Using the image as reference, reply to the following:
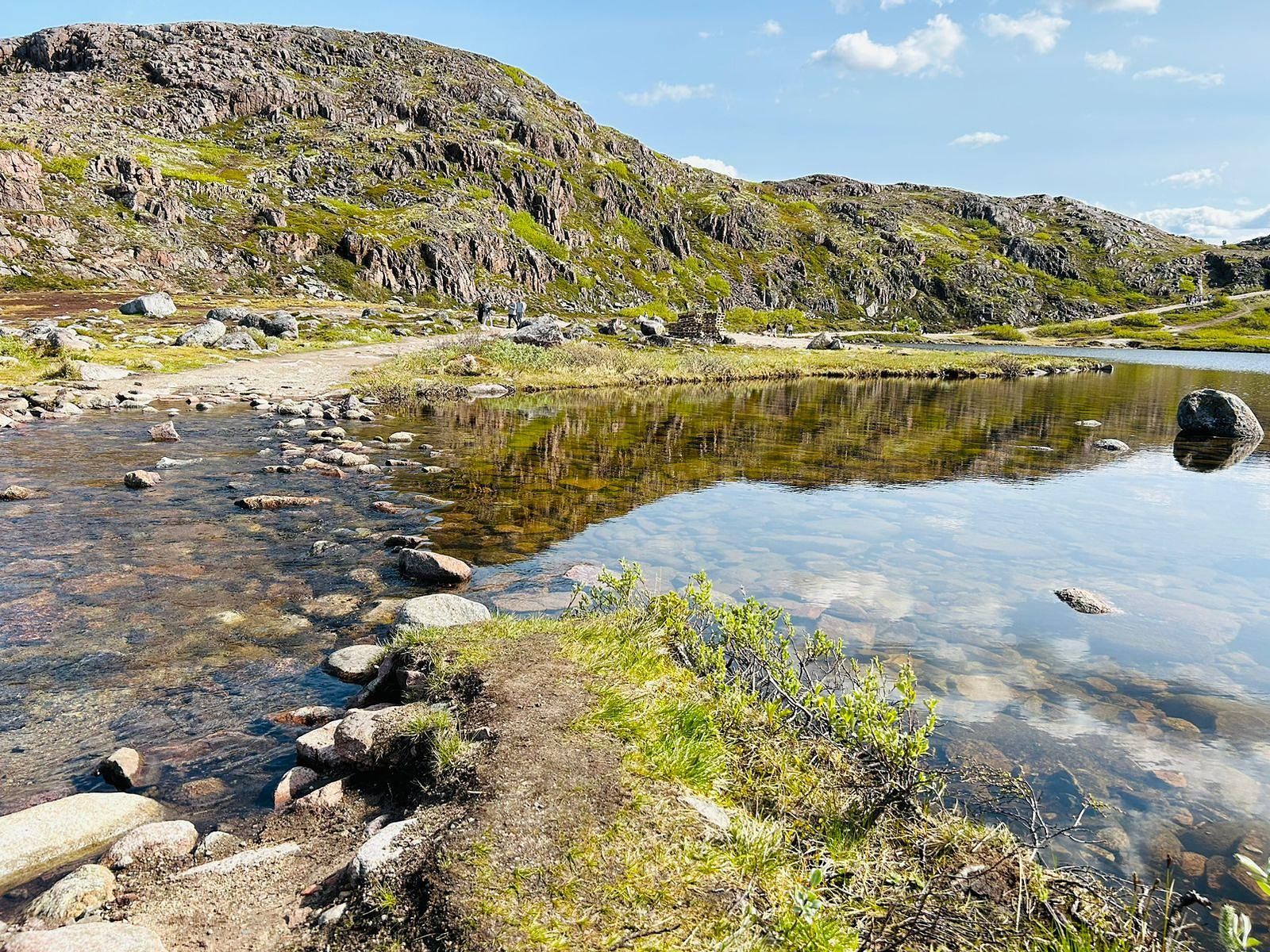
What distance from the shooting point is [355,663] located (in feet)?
29.1

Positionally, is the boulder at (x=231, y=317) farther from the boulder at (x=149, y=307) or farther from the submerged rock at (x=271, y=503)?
the submerged rock at (x=271, y=503)

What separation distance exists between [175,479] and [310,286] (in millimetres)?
100463

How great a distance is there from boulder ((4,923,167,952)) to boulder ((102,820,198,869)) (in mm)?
1370

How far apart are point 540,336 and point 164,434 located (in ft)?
119

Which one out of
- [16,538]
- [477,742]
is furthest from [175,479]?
[477,742]

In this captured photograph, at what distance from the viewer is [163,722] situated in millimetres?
7645

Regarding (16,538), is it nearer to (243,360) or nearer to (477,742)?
(477,742)

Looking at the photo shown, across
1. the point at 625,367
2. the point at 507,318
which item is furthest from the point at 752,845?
the point at 507,318

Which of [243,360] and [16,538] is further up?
[243,360]

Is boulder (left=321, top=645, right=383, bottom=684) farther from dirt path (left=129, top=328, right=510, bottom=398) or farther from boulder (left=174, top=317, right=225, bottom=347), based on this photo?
boulder (left=174, top=317, right=225, bottom=347)

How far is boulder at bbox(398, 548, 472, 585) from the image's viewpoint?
12.4 meters

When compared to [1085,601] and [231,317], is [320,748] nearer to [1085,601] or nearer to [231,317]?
[1085,601]

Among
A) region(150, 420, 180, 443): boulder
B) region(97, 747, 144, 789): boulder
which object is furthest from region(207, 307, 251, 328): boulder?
region(97, 747, 144, 789): boulder

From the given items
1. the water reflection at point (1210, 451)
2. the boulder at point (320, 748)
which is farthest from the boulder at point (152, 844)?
the water reflection at point (1210, 451)
